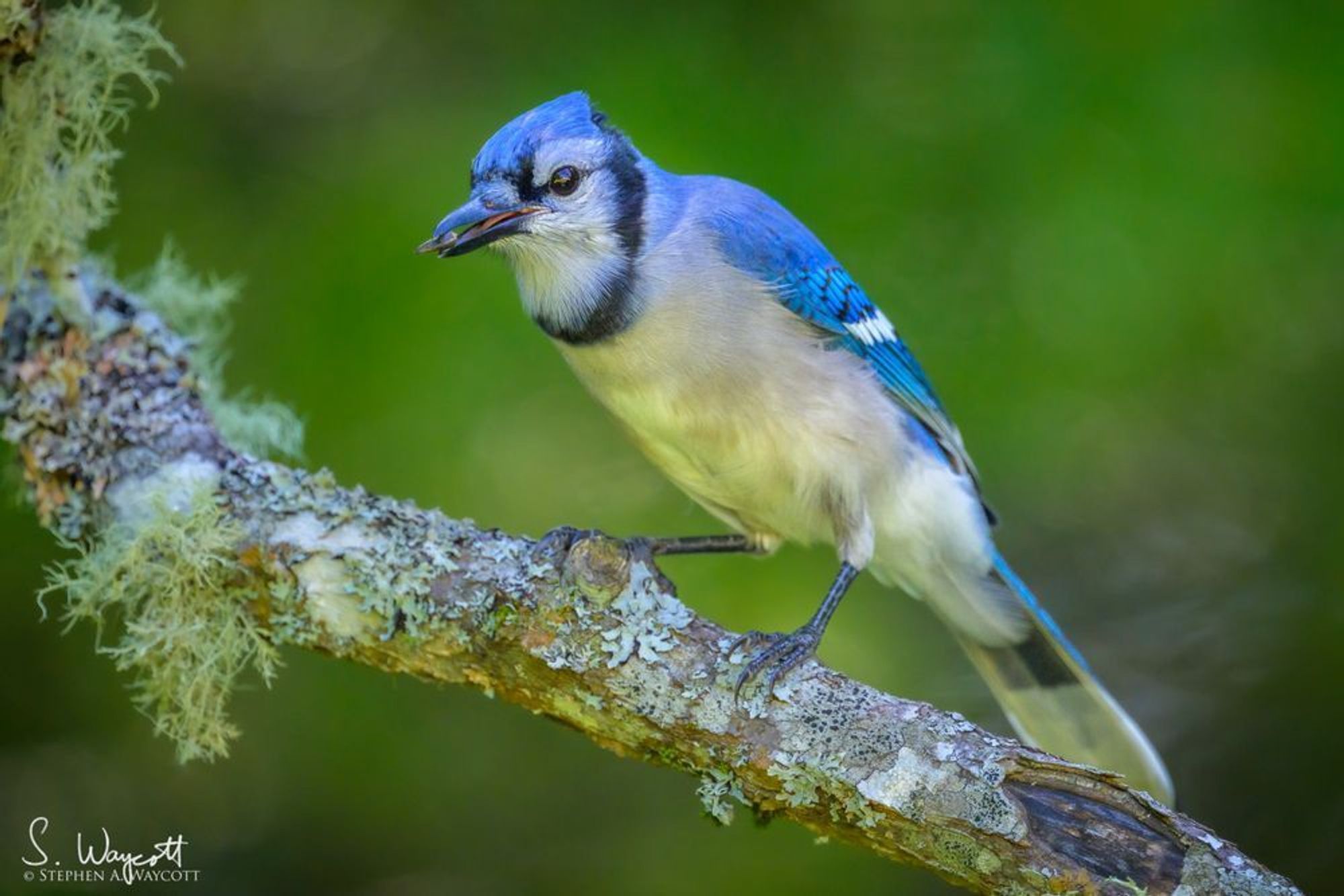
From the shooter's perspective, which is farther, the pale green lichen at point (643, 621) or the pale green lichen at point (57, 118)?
the pale green lichen at point (57, 118)

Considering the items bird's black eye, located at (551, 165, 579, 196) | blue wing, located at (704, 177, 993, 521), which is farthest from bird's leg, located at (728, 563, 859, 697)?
bird's black eye, located at (551, 165, 579, 196)

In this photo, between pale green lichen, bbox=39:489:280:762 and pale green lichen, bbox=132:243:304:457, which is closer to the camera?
pale green lichen, bbox=39:489:280:762

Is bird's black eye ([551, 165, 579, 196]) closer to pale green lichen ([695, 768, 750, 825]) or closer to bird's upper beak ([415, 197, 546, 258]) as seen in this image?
bird's upper beak ([415, 197, 546, 258])

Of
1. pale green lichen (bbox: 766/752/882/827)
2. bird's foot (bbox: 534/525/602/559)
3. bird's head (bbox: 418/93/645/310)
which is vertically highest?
bird's head (bbox: 418/93/645/310)

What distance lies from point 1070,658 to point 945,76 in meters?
1.28

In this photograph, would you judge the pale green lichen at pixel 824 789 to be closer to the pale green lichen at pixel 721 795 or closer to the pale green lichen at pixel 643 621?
the pale green lichen at pixel 721 795

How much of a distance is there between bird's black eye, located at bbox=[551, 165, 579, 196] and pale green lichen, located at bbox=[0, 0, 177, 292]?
663 mm

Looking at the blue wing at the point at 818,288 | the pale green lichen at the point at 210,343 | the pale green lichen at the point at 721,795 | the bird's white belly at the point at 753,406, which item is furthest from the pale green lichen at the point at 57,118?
the pale green lichen at the point at 721,795

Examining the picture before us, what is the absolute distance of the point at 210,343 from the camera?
278 cm

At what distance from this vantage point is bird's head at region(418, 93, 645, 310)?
230 cm

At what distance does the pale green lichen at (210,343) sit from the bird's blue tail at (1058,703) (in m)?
1.44
